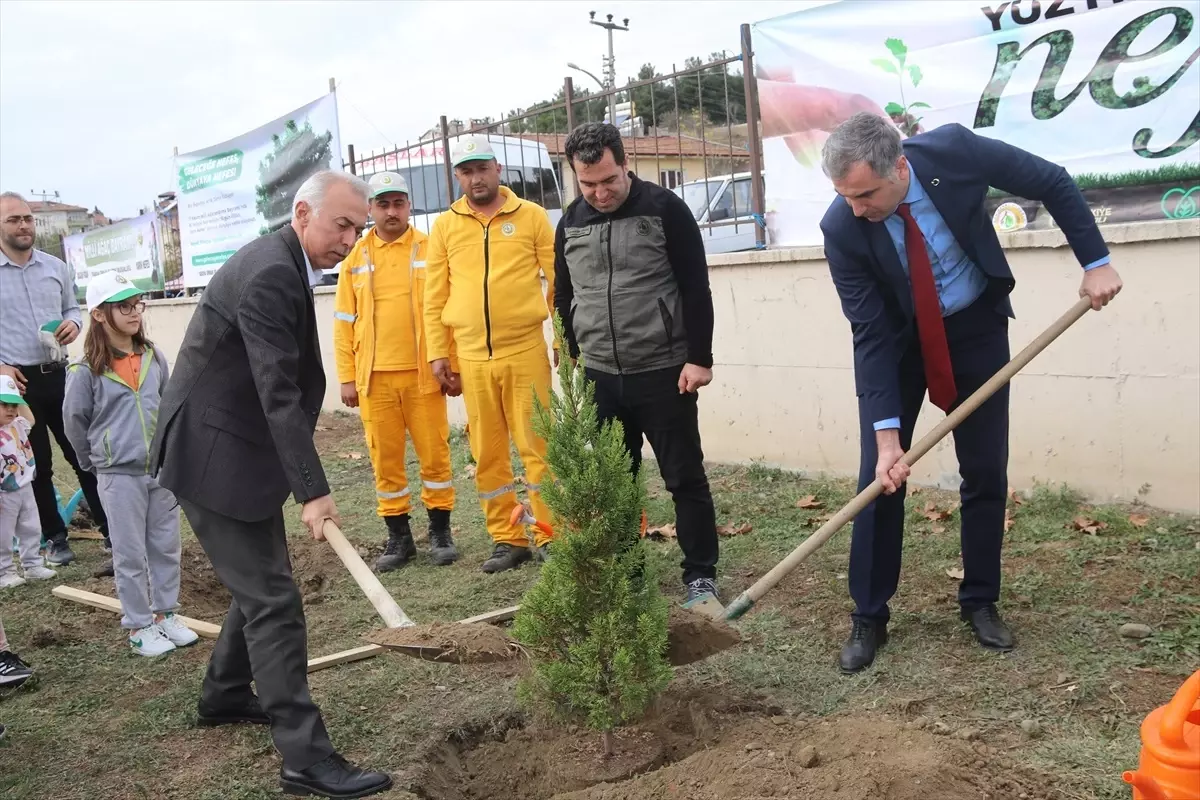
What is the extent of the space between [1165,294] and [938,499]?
5.55 ft

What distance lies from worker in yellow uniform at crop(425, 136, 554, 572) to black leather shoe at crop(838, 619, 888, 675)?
1.91 meters

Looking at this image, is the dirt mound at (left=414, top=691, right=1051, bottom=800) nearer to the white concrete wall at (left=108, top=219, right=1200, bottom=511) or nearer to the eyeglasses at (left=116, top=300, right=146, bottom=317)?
the eyeglasses at (left=116, top=300, right=146, bottom=317)

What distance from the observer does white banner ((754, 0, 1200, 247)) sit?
5.12 m

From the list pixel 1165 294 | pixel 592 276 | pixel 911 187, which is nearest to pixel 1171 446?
pixel 1165 294

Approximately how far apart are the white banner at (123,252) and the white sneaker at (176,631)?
437 inches

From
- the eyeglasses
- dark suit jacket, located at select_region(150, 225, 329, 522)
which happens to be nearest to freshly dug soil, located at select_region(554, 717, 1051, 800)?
dark suit jacket, located at select_region(150, 225, 329, 522)

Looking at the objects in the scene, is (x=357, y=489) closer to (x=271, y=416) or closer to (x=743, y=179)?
(x=743, y=179)

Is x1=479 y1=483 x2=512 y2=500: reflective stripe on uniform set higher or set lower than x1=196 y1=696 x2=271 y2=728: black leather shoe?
higher

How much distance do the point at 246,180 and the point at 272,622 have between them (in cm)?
1038

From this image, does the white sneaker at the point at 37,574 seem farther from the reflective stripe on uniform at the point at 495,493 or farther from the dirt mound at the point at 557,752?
the dirt mound at the point at 557,752

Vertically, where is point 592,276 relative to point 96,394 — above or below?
above

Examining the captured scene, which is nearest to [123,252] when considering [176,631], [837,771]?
[176,631]

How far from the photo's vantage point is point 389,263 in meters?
5.96

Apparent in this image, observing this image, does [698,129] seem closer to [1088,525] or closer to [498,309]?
[498,309]
